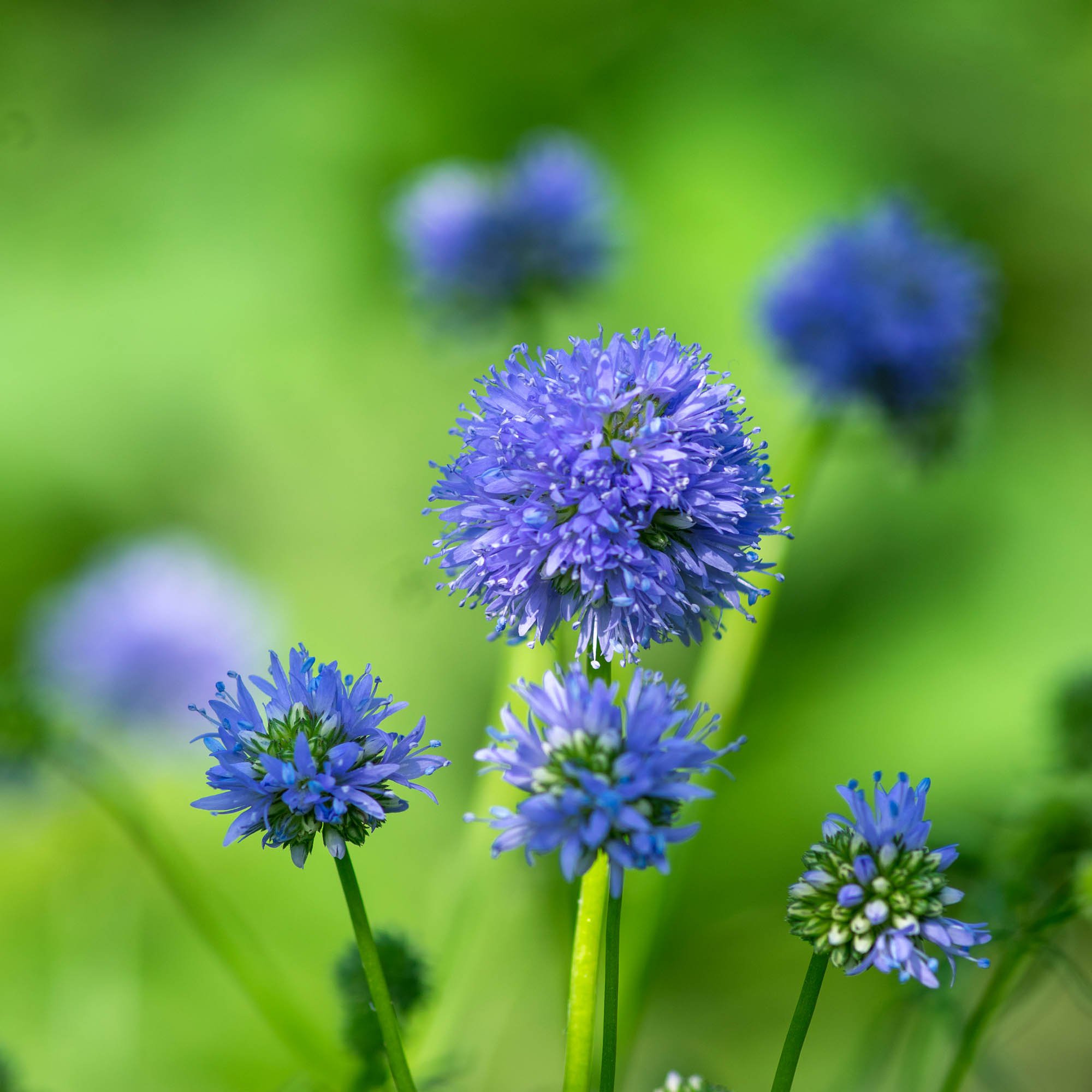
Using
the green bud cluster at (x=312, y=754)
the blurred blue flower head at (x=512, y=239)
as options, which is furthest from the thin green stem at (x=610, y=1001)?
the blurred blue flower head at (x=512, y=239)

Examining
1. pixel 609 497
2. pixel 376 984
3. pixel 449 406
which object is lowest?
pixel 376 984

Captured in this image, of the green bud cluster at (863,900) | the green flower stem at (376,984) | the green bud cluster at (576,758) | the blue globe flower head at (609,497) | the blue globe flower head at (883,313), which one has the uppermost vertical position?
the blue globe flower head at (883,313)

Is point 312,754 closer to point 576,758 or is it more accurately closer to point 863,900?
point 576,758

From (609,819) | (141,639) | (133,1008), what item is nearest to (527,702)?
(609,819)

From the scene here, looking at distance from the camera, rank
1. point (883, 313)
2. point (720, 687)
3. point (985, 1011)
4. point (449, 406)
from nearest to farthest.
A: point (985, 1011) < point (720, 687) < point (883, 313) < point (449, 406)

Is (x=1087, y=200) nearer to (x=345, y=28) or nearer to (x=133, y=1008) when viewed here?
(x=345, y=28)

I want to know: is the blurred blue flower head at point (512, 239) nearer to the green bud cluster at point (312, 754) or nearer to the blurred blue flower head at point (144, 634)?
the blurred blue flower head at point (144, 634)

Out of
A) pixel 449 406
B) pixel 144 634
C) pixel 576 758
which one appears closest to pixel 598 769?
pixel 576 758
